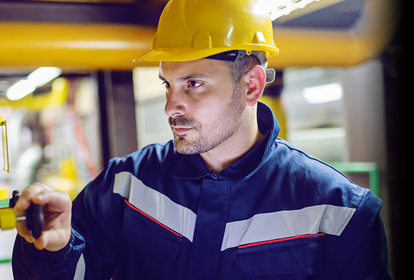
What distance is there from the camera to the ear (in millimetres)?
1434

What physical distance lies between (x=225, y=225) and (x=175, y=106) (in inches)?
18.3

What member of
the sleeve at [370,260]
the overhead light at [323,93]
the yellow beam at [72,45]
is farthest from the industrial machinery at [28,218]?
the overhead light at [323,93]

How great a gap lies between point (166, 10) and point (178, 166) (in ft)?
1.97

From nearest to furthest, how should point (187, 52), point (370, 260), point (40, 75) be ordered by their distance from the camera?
point (370, 260) → point (187, 52) → point (40, 75)

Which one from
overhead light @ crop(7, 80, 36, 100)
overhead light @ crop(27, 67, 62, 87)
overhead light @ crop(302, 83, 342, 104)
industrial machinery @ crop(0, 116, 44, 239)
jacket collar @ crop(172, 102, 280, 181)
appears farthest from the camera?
overhead light @ crop(302, 83, 342, 104)

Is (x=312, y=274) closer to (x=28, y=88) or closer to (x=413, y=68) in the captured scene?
(x=413, y=68)

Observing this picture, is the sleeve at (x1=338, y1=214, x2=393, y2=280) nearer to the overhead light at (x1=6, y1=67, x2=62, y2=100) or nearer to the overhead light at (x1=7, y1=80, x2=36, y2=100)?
the overhead light at (x1=6, y1=67, x2=62, y2=100)

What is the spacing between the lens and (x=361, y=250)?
1198 millimetres

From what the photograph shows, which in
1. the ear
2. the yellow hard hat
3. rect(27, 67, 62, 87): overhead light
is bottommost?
the ear

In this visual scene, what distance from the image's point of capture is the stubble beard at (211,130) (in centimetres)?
134

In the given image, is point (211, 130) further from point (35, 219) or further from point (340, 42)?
point (340, 42)

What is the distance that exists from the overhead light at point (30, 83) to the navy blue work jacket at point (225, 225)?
11.1 ft

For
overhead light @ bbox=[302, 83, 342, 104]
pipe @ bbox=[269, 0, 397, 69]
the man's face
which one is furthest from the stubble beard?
overhead light @ bbox=[302, 83, 342, 104]

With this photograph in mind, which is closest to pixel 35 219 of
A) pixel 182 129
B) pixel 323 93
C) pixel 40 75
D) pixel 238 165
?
pixel 182 129
